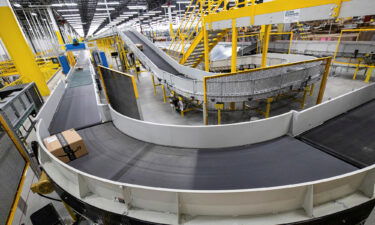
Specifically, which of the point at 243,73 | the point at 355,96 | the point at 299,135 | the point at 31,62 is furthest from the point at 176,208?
the point at 31,62

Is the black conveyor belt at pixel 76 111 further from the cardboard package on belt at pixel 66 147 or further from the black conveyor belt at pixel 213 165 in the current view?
the black conveyor belt at pixel 213 165

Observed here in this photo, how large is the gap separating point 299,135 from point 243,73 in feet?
7.77

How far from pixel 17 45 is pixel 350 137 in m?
Answer: 12.0

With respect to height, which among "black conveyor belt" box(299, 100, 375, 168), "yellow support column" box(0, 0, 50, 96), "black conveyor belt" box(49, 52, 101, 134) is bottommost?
"black conveyor belt" box(299, 100, 375, 168)

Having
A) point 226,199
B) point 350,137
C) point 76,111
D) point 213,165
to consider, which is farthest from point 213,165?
point 76,111

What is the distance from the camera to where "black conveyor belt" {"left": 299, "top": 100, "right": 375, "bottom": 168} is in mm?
2580

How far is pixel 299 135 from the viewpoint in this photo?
3.10 meters

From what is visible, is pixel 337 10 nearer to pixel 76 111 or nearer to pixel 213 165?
pixel 213 165

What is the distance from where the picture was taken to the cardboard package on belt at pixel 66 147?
114 inches

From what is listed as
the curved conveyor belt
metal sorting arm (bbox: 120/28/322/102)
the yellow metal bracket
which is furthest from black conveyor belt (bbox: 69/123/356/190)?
the yellow metal bracket

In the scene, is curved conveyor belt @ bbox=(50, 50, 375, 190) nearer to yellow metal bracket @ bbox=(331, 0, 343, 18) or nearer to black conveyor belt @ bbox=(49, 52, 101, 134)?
black conveyor belt @ bbox=(49, 52, 101, 134)

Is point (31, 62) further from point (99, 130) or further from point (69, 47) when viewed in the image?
point (99, 130)

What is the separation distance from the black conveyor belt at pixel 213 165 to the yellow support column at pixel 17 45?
829cm

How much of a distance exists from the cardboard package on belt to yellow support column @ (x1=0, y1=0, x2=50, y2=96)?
7.92 metres
